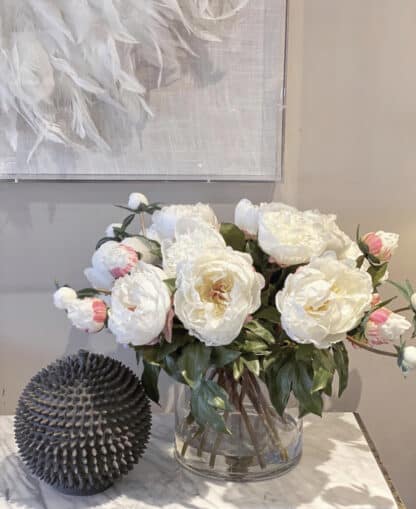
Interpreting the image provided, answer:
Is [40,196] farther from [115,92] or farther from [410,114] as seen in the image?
[410,114]

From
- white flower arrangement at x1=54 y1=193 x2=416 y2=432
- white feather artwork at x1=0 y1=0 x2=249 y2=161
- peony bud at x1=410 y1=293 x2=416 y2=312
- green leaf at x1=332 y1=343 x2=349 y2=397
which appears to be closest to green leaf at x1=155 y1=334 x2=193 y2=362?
white flower arrangement at x1=54 y1=193 x2=416 y2=432

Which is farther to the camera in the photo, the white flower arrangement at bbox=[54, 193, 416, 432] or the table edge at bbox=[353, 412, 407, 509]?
the table edge at bbox=[353, 412, 407, 509]

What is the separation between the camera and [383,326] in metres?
0.85

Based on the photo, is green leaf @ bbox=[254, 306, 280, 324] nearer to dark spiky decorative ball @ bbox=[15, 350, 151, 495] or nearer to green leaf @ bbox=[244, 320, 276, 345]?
green leaf @ bbox=[244, 320, 276, 345]

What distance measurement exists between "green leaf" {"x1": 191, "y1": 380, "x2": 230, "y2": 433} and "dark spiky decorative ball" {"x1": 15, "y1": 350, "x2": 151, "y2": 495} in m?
0.11

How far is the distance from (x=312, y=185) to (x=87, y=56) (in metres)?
0.46

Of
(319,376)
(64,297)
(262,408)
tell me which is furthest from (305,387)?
(64,297)

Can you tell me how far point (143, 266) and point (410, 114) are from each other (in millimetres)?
616

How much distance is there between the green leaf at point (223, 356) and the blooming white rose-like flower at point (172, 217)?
0.60 feet

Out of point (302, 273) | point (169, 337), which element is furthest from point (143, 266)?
point (302, 273)

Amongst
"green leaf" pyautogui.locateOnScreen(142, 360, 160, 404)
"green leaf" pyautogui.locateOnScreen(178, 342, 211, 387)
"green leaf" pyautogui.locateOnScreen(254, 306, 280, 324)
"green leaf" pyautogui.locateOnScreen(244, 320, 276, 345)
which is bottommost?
"green leaf" pyautogui.locateOnScreen(142, 360, 160, 404)

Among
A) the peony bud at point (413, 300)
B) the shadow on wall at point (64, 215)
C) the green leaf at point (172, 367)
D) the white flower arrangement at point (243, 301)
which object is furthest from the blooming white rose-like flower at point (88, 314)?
the peony bud at point (413, 300)

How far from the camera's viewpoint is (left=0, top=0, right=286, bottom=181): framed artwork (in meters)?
1.04

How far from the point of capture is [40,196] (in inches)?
45.1
